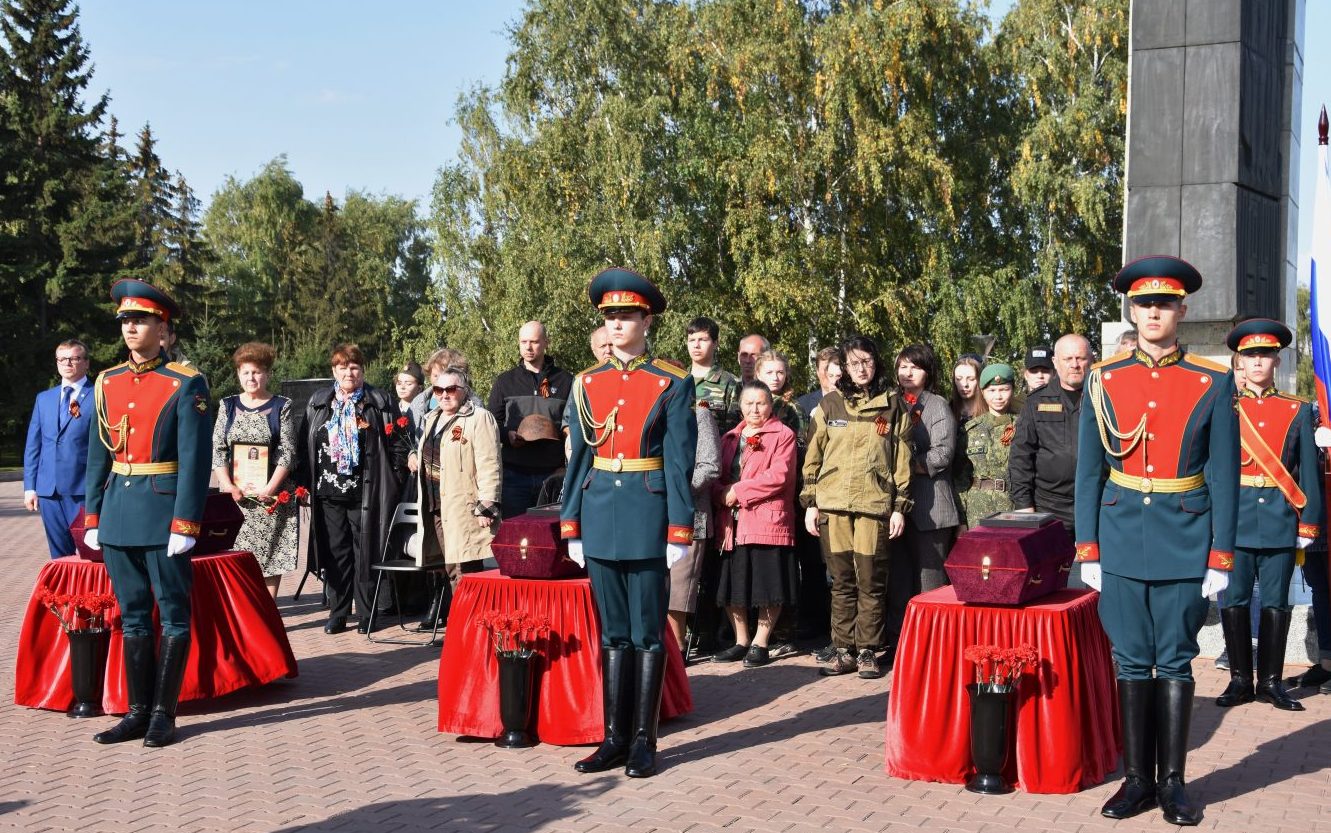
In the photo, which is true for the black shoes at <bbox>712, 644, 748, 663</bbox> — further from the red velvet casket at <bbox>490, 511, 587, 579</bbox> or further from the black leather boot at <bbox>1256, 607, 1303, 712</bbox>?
the black leather boot at <bbox>1256, 607, 1303, 712</bbox>

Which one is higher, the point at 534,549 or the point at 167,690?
the point at 534,549

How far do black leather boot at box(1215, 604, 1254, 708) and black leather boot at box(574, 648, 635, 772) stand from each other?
3.29 m

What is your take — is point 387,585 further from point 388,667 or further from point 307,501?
point 388,667

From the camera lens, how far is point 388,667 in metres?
8.47

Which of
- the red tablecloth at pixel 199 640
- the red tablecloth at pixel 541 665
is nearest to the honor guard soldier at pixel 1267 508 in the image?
the red tablecloth at pixel 541 665

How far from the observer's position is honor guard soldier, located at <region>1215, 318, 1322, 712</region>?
7.45m

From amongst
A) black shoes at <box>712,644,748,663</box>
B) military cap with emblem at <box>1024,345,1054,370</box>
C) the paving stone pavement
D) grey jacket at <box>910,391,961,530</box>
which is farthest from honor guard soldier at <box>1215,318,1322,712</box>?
black shoes at <box>712,644,748,663</box>

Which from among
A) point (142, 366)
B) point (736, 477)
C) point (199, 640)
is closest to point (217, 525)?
point (199, 640)

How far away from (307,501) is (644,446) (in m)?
4.41

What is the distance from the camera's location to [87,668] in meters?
7.08

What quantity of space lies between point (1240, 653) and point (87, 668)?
A: 19.3 feet

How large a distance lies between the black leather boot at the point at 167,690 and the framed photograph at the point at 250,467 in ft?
10.1

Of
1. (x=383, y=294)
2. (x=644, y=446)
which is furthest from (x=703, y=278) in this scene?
(x=383, y=294)

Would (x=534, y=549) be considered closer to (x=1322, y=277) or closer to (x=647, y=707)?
(x=647, y=707)
